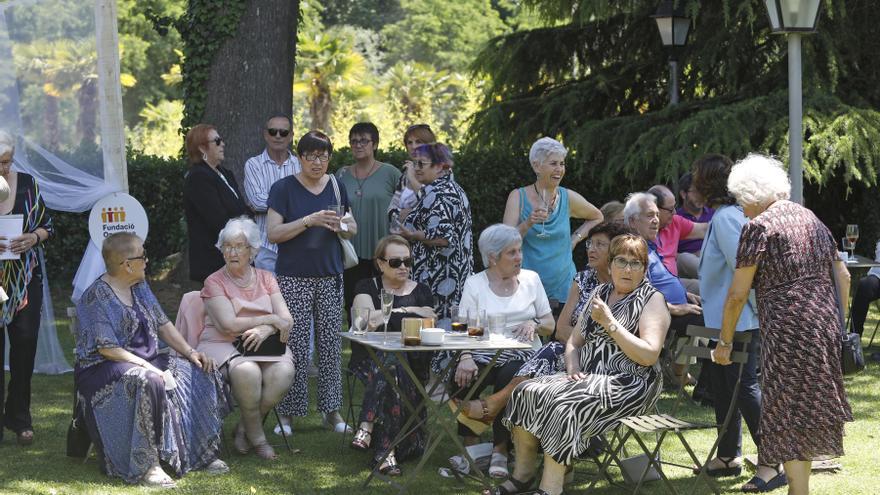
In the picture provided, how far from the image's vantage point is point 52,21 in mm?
8156

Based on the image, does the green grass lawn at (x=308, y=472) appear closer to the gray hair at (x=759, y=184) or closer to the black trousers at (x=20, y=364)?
the black trousers at (x=20, y=364)

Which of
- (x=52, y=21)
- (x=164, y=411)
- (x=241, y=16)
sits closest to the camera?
(x=164, y=411)

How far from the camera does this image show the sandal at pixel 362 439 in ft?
20.0

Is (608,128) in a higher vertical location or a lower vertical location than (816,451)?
higher

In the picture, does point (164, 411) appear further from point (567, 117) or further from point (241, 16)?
point (567, 117)

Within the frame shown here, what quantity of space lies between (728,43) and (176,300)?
251 inches

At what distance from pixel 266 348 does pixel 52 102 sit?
3206 millimetres

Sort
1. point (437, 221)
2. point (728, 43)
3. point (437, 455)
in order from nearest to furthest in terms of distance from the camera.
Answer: point (437, 455) < point (437, 221) < point (728, 43)

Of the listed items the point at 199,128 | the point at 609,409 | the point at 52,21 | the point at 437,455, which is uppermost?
the point at 52,21

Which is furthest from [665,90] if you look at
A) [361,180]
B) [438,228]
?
[438,228]

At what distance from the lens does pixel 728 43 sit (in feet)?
37.7

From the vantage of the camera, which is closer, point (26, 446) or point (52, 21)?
point (26, 446)

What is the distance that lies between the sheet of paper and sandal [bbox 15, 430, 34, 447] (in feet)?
3.17

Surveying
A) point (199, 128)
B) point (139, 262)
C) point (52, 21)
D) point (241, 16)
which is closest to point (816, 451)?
point (139, 262)
